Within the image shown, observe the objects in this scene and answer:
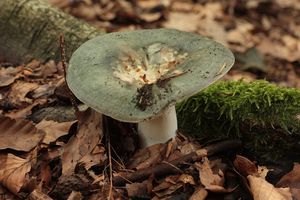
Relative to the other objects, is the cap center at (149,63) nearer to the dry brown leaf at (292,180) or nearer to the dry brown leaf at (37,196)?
the dry brown leaf at (37,196)

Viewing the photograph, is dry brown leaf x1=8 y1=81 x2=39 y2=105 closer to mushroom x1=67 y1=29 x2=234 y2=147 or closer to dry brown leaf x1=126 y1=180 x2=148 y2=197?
mushroom x1=67 y1=29 x2=234 y2=147

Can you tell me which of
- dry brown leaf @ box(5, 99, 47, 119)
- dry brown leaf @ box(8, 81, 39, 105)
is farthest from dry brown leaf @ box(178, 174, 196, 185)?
dry brown leaf @ box(8, 81, 39, 105)

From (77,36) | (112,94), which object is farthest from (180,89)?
(77,36)

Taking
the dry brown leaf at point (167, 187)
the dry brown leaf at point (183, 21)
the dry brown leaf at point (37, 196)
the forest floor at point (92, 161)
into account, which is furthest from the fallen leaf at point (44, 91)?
the dry brown leaf at point (183, 21)

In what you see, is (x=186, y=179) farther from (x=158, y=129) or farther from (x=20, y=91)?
(x=20, y=91)

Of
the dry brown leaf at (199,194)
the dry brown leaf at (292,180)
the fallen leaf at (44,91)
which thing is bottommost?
the dry brown leaf at (292,180)

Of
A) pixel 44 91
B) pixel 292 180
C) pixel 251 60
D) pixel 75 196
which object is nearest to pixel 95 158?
pixel 75 196
